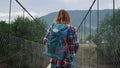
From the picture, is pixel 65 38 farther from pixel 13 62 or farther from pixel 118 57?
pixel 13 62

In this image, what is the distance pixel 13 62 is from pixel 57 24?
7.29ft

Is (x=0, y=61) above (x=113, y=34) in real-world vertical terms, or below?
below

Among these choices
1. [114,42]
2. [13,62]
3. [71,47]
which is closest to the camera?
[71,47]

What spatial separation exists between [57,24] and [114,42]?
822mm

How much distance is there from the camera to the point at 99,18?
7.52 metres

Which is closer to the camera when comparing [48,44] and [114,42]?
[48,44]

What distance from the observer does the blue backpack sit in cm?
452

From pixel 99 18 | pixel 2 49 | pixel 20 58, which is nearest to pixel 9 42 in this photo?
pixel 2 49

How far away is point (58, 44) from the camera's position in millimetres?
4547

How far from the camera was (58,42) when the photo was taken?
4.55 meters

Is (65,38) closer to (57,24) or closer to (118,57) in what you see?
(57,24)

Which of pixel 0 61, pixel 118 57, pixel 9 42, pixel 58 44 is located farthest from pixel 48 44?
pixel 9 42

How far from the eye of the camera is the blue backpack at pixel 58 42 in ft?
14.8

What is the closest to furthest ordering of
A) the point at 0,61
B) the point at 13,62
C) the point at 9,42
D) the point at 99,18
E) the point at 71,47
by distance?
the point at 71,47 < the point at 0,61 < the point at 9,42 < the point at 13,62 < the point at 99,18
